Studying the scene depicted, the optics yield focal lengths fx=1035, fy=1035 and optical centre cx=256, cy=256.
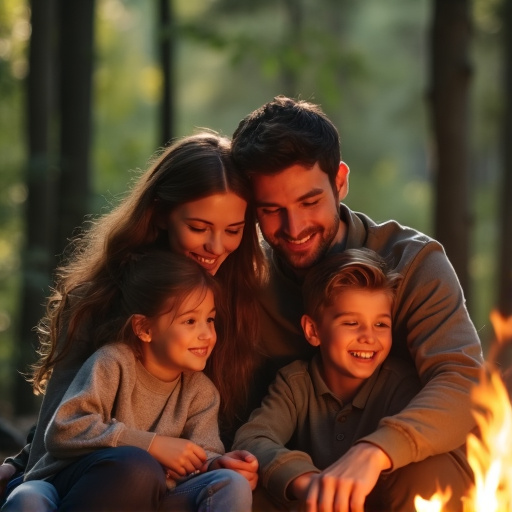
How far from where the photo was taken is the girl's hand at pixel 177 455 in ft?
11.8

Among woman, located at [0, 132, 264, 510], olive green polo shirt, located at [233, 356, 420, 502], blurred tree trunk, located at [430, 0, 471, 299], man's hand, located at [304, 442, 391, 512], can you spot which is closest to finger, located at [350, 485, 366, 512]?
man's hand, located at [304, 442, 391, 512]

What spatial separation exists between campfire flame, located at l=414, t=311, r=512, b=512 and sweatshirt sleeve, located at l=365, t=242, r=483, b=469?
51 mm

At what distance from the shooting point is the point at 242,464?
3.63 m

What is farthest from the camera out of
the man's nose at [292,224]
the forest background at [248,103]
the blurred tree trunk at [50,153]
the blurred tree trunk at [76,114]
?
the blurred tree trunk at [76,114]

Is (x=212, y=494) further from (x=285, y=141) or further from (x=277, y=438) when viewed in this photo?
(x=285, y=141)

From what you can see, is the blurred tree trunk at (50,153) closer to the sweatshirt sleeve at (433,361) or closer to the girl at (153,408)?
the girl at (153,408)

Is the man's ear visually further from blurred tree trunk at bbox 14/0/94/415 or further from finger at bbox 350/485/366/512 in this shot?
blurred tree trunk at bbox 14/0/94/415

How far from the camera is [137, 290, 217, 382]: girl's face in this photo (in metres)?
3.81

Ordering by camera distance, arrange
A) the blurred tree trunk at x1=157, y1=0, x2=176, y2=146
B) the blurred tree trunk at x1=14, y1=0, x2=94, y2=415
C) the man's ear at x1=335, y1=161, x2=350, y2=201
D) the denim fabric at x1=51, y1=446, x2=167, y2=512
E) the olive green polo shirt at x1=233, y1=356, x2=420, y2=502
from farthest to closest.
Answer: the blurred tree trunk at x1=157, y1=0, x2=176, y2=146
the blurred tree trunk at x1=14, y1=0, x2=94, y2=415
the man's ear at x1=335, y1=161, x2=350, y2=201
the olive green polo shirt at x1=233, y1=356, x2=420, y2=502
the denim fabric at x1=51, y1=446, x2=167, y2=512

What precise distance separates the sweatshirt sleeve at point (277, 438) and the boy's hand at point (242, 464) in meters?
0.05

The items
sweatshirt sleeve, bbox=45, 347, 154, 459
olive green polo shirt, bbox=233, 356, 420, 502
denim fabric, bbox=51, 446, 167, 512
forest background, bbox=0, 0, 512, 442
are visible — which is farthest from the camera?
forest background, bbox=0, 0, 512, 442

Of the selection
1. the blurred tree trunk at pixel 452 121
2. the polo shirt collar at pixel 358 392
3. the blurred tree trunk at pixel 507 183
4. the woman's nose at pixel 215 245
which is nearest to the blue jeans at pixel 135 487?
the polo shirt collar at pixel 358 392

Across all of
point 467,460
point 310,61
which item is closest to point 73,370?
point 467,460

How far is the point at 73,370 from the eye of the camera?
13.0 feet
